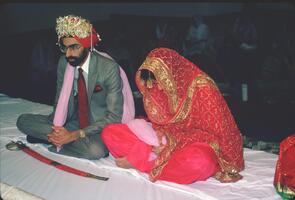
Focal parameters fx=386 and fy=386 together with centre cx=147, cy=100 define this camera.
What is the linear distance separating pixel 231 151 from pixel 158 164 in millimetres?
555

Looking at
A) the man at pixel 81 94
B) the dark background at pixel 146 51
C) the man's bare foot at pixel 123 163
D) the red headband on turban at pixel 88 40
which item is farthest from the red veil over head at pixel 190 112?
the dark background at pixel 146 51

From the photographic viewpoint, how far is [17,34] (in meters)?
6.30

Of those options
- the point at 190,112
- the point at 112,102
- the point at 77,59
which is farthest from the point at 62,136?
the point at 190,112

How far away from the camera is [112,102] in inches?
132

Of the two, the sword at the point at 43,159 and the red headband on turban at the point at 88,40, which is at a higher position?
the red headband on turban at the point at 88,40

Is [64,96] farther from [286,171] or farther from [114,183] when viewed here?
[286,171]

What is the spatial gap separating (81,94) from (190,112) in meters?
1.09

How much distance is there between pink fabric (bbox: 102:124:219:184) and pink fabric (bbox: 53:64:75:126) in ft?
1.70

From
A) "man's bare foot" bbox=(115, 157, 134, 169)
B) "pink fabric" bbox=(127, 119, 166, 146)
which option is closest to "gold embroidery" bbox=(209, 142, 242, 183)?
"pink fabric" bbox=(127, 119, 166, 146)

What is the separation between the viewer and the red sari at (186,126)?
276 cm

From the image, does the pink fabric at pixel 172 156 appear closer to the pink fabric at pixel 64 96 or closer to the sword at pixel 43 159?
the sword at pixel 43 159

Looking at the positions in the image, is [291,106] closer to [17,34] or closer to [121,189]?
[121,189]

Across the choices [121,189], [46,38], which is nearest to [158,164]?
[121,189]

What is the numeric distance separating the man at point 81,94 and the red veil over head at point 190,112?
1.66 feet
